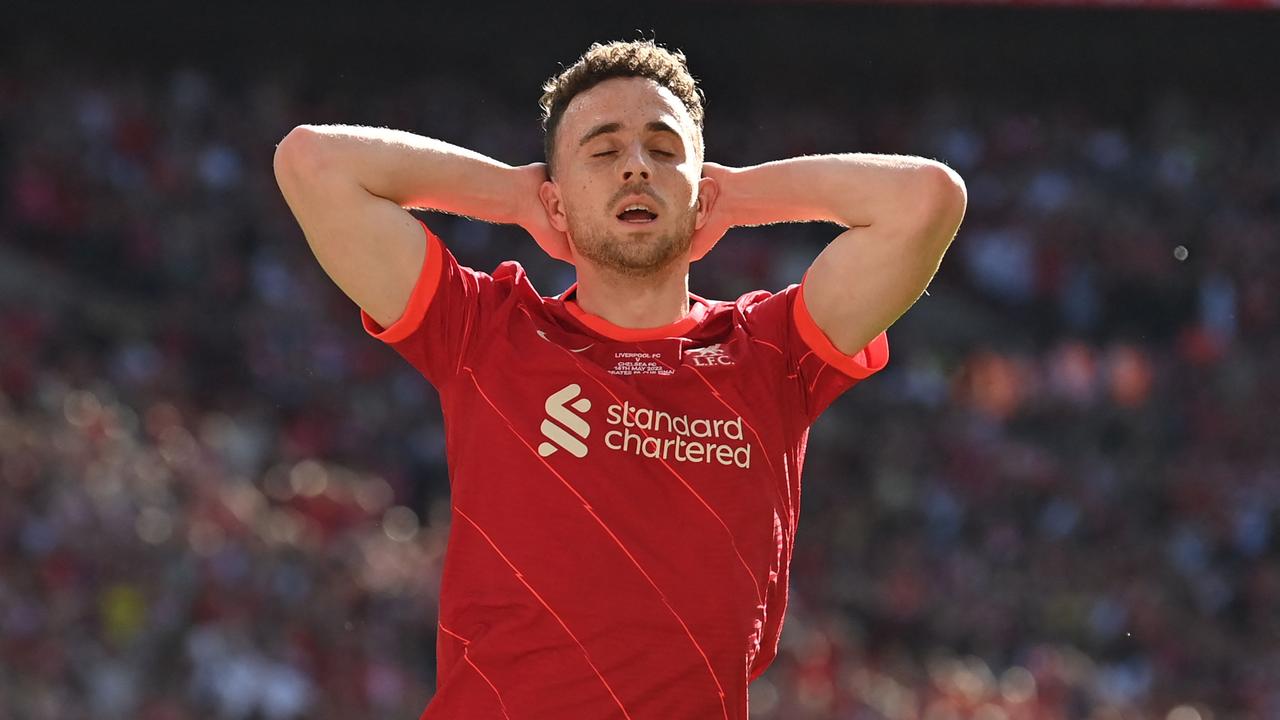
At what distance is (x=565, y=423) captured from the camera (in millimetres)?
3549

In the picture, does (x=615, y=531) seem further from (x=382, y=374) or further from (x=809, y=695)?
(x=382, y=374)

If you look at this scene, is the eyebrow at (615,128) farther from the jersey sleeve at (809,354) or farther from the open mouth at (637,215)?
the jersey sleeve at (809,354)

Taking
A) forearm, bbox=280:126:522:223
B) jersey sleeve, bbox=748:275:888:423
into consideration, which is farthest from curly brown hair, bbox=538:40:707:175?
jersey sleeve, bbox=748:275:888:423

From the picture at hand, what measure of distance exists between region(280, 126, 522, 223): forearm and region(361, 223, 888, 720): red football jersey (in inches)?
5.8

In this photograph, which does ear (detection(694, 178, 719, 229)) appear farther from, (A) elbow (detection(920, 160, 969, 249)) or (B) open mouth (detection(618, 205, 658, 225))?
(A) elbow (detection(920, 160, 969, 249))

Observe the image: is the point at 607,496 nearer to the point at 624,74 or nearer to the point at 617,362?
the point at 617,362

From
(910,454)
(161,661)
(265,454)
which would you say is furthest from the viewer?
(910,454)

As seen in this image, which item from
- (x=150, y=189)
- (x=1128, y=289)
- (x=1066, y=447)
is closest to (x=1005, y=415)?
(x=1066, y=447)

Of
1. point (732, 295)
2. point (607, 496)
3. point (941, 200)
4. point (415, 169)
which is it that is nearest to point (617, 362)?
point (607, 496)

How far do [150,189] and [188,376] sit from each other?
2232mm

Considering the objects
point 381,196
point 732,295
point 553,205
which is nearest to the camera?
point 381,196

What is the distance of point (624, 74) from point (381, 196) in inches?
21.7

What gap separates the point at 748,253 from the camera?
16.1 meters

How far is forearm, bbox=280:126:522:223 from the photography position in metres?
3.71
